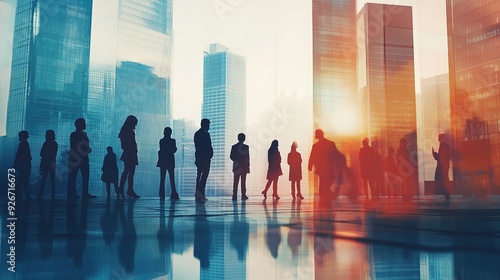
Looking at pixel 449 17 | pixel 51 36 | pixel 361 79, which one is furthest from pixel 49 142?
pixel 51 36

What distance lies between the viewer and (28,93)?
153 ft

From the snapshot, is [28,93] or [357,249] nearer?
[357,249]

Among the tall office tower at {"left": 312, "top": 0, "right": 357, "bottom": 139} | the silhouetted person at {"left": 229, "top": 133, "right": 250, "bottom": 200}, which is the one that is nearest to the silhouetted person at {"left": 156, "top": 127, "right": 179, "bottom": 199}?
the silhouetted person at {"left": 229, "top": 133, "right": 250, "bottom": 200}

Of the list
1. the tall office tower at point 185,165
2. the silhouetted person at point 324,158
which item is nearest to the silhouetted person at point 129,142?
the tall office tower at point 185,165

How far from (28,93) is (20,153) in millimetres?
45547

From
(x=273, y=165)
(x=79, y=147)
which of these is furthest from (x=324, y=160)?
(x=79, y=147)

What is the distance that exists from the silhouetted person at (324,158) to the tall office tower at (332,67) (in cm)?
4391

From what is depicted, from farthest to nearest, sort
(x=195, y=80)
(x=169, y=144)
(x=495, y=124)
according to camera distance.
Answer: (x=495, y=124), (x=195, y=80), (x=169, y=144)

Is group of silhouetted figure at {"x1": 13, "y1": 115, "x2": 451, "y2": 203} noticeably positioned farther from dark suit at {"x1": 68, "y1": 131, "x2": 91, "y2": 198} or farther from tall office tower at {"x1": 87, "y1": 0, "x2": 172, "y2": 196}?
tall office tower at {"x1": 87, "y1": 0, "x2": 172, "y2": 196}

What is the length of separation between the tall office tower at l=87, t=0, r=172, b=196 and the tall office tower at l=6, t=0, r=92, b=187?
3141mm

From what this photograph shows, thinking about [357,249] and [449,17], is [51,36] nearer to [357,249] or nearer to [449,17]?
[449,17]

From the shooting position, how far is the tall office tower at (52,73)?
44344mm

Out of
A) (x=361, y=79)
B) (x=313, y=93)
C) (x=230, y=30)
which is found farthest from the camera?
(x=313, y=93)

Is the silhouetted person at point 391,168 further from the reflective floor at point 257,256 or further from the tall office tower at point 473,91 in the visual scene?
the reflective floor at point 257,256
